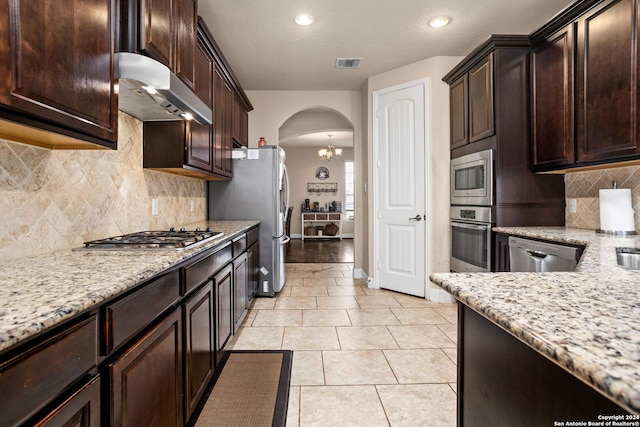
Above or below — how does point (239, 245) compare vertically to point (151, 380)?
above

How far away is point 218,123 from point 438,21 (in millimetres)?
2182

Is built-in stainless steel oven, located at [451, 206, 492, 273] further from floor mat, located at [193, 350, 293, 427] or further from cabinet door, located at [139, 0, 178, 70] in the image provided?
cabinet door, located at [139, 0, 178, 70]

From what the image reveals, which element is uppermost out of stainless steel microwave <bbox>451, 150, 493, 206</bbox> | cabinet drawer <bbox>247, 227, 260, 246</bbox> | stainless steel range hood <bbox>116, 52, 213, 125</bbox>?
stainless steel range hood <bbox>116, 52, 213, 125</bbox>

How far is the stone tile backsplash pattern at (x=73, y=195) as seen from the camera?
1320 millimetres

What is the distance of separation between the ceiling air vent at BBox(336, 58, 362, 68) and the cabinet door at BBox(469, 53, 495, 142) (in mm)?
1222

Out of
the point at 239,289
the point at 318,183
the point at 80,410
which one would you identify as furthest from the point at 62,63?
the point at 318,183

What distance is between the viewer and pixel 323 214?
9.26m

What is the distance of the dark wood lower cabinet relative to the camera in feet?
1.89

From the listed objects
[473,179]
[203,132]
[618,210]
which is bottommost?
[618,210]

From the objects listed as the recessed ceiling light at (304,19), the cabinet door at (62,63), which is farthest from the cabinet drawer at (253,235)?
the recessed ceiling light at (304,19)

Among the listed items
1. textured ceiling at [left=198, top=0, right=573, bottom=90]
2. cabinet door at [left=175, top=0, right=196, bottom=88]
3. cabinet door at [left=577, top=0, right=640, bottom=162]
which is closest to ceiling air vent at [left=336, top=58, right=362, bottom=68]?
textured ceiling at [left=198, top=0, right=573, bottom=90]

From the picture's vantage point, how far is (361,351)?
2404mm

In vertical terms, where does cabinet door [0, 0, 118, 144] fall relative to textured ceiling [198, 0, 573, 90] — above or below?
below

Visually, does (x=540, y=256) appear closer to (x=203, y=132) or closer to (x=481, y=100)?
(x=481, y=100)
